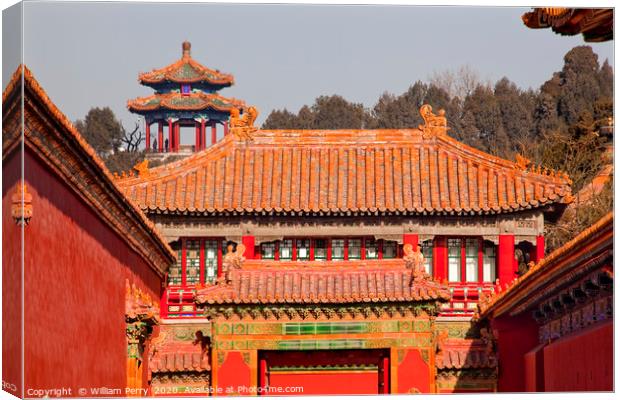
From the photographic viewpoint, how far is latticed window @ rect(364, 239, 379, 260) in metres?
34.7

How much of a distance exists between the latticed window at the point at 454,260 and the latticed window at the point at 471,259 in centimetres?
15

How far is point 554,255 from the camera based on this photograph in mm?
22984

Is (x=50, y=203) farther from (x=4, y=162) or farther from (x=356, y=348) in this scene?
(x=356, y=348)

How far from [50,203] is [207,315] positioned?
9.21 metres

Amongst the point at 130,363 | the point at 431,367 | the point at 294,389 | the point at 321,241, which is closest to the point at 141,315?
the point at 130,363

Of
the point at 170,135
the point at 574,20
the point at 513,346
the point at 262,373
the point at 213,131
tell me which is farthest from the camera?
the point at 213,131

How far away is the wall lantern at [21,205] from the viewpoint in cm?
1880

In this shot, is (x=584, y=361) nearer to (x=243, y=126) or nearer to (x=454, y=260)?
(x=454, y=260)

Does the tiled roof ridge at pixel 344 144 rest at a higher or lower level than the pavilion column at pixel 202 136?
lower

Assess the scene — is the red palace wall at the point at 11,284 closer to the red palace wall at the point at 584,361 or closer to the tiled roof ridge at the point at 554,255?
the tiled roof ridge at the point at 554,255

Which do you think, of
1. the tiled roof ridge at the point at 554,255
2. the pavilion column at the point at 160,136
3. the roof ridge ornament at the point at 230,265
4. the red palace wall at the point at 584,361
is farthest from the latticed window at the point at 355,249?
the pavilion column at the point at 160,136

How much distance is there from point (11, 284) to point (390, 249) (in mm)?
15868

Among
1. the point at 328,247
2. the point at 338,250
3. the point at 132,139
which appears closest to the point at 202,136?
the point at 132,139

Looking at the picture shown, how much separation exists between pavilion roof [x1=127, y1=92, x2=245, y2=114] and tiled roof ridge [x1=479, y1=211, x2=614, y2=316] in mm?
25541
